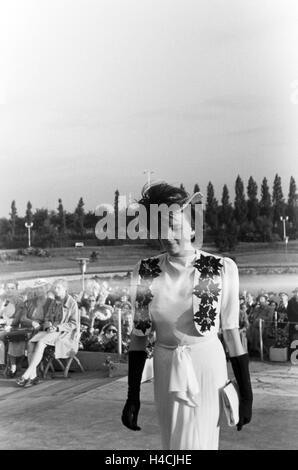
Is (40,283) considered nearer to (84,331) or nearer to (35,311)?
(35,311)

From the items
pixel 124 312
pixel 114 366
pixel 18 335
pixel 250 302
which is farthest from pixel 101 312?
pixel 250 302

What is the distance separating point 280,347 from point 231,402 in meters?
1.54

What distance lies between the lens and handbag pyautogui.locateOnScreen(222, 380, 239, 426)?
132 centimetres

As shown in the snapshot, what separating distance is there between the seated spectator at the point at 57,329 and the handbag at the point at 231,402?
1.52 metres

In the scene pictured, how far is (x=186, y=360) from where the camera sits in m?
1.30

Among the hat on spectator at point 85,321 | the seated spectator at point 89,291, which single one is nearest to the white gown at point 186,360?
the seated spectator at point 89,291

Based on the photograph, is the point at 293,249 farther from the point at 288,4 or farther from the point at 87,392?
the point at 87,392

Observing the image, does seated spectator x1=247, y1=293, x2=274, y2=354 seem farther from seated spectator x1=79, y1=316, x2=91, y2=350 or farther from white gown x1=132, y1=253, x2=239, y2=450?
white gown x1=132, y1=253, x2=239, y2=450

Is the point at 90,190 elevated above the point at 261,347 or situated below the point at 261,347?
above

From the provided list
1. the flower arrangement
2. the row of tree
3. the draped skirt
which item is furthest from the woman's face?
the flower arrangement

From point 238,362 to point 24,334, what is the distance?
5.66 feet

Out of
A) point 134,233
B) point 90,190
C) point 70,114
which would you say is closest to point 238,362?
point 134,233

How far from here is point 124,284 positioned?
2635mm

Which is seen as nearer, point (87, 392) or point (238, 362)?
point (238, 362)
